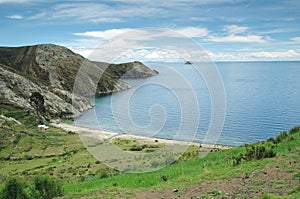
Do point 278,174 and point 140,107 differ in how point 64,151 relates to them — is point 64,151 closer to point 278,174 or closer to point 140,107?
point 278,174

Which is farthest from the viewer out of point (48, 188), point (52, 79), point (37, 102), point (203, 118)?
point (52, 79)

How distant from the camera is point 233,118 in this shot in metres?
76.0

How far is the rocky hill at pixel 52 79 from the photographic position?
9012 cm

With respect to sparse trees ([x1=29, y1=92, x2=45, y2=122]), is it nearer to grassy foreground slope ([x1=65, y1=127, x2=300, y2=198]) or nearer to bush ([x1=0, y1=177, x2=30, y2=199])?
bush ([x1=0, y1=177, x2=30, y2=199])

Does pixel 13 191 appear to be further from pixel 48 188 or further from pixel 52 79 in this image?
pixel 52 79

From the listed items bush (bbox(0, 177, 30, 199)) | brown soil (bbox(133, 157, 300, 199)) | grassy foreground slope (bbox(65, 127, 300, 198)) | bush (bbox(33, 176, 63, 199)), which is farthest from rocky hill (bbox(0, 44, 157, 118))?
brown soil (bbox(133, 157, 300, 199))

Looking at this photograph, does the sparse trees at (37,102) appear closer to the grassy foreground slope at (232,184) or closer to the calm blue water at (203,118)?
the calm blue water at (203,118)

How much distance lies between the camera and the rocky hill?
90.1 meters

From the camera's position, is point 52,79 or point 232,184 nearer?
point 232,184

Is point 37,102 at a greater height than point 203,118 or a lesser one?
greater

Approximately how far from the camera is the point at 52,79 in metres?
129

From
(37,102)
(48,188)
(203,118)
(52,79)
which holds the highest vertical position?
(52,79)

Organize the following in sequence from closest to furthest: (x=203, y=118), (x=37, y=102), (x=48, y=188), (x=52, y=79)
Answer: (x=48, y=188) < (x=203, y=118) < (x=37, y=102) < (x=52, y=79)

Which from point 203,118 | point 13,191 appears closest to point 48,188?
point 13,191
